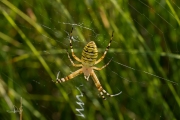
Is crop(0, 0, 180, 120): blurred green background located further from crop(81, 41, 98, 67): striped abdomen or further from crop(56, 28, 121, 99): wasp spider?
crop(81, 41, 98, 67): striped abdomen

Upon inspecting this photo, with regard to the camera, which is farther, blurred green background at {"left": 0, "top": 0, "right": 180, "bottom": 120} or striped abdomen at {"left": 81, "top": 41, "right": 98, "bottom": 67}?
blurred green background at {"left": 0, "top": 0, "right": 180, "bottom": 120}

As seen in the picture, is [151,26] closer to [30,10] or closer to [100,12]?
[100,12]

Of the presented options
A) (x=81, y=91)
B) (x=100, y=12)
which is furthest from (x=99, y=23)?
(x=81, y=91)

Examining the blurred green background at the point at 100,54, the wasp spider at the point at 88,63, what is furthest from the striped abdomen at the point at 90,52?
the blurred green background at the point at 100,54

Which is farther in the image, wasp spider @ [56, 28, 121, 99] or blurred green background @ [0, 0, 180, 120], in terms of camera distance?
blurred green background @ [0, 0, 180, 120]

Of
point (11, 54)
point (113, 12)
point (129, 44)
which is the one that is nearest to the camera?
point (129, 44)

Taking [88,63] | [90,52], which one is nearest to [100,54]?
[88,63]

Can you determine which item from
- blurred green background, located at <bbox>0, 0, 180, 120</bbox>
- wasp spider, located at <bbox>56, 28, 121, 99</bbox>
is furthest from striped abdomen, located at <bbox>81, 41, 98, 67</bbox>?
blurred green background, located at <bbox>0, 0, 180, 120</bbox>

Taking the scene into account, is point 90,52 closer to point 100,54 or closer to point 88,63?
point 88,63

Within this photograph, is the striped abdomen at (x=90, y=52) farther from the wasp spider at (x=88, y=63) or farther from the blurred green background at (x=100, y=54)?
the blurred green background at (x=100, y=54)
